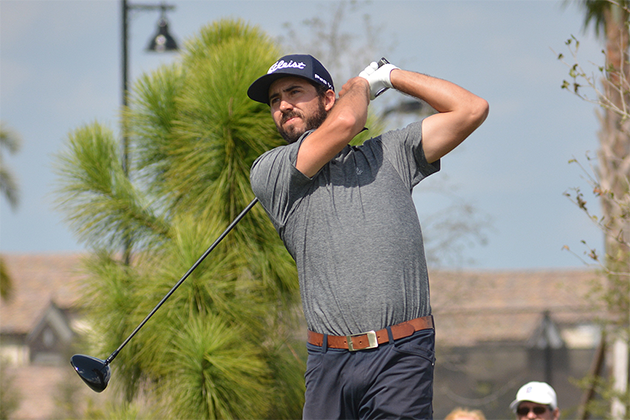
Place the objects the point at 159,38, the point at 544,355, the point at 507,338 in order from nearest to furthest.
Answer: the point at 159,38 < the point at 544,355 < the point at 507,338

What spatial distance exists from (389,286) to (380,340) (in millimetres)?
161

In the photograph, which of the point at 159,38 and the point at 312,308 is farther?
the point at 159,38

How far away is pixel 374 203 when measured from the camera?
229cm

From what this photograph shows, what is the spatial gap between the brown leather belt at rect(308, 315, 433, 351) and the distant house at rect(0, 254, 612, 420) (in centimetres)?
290

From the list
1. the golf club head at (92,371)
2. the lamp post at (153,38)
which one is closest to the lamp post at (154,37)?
the lamp post at (153,38)

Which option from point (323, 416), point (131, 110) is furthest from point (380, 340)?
point (131, 110)

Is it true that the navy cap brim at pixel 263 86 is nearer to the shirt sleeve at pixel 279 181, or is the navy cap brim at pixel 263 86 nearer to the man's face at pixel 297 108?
the man's face at pixel 297 108

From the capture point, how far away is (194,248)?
4.14 m

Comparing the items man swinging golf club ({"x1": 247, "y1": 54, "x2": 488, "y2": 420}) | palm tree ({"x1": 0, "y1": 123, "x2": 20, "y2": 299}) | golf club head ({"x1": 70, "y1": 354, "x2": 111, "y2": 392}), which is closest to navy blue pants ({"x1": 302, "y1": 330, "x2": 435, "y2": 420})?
man swinging golf club ({"x1": 247, "y1": 54, "x2": 488, "y2": 420})

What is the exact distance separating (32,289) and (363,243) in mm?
26011

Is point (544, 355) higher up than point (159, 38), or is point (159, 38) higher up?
point (159, 38)

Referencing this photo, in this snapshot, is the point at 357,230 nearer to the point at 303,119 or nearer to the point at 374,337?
the point at 374,337

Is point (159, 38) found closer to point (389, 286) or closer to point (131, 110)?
point (131, 110)

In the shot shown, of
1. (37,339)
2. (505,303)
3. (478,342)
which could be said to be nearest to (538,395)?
(478,342)
